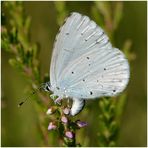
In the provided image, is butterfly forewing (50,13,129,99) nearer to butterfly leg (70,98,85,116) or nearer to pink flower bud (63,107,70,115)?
butterfly leg (70,98,85,116)

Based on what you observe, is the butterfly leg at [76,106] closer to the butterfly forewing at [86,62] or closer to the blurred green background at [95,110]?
the butterfly forewing at [86,62]

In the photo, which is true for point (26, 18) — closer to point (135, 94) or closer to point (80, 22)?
point (80, 22)

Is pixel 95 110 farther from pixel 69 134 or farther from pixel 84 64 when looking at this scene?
pixel 69 134

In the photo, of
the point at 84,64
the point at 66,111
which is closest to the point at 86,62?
the point at 84,64

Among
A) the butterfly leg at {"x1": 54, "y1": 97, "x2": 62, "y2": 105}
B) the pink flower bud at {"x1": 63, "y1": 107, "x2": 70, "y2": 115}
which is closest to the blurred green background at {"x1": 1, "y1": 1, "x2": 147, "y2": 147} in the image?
the butterfly leg at {"x1": 54, "y1": 97, "x2": 62, "y2": 105}

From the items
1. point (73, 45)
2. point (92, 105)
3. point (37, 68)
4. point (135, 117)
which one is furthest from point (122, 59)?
point (135, 117)

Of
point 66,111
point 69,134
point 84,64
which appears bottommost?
point 69,134
